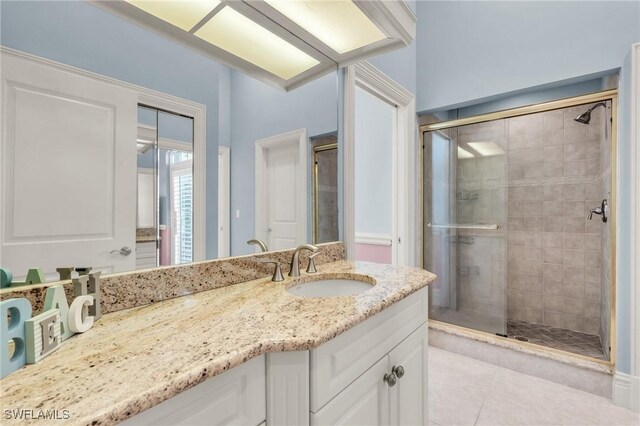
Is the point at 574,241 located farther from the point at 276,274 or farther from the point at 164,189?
the point at 164,189

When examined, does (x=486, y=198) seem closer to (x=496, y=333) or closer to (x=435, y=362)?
(x=496, y=333)

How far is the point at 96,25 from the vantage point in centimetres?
79

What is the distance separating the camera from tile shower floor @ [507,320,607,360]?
204cm

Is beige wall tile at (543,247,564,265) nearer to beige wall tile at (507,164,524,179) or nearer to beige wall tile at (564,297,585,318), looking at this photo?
beige wall tile at (564,297,585,318)

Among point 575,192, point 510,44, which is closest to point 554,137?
point 575,192

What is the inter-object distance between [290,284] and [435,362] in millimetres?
1651

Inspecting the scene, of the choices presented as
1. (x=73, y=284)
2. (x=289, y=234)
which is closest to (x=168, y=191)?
(x=73, y=284)

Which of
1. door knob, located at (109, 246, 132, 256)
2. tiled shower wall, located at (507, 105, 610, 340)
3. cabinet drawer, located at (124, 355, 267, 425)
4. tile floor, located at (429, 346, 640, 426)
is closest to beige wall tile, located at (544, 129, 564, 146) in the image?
tiled shower wall, located at (507, 105, 610, 340)

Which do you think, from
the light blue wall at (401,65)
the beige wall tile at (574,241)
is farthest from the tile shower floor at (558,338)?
the light blue wall at (401,65)

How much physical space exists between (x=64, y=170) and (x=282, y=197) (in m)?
0.78

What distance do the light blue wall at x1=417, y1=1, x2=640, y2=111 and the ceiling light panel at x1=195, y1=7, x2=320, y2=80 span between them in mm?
A: 1342

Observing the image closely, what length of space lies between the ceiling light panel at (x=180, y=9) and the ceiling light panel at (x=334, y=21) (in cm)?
24

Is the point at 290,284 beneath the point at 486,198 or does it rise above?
beneath

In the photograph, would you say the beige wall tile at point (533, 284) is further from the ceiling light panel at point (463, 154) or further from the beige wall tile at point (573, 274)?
the ceiling light panel at point (463, 154)
